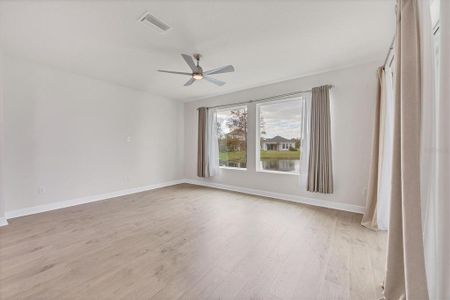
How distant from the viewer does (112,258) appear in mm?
1944

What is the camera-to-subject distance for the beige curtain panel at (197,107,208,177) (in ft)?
17.5

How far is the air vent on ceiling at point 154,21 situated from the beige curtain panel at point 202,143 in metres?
3.07

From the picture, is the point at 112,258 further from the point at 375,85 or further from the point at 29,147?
the point at 375,85

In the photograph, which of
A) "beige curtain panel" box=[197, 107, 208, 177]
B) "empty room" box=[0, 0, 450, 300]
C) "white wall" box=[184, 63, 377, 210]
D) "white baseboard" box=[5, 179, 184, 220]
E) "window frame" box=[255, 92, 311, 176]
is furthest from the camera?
"beige curtain panel" box=[197, 107, 208, 177]

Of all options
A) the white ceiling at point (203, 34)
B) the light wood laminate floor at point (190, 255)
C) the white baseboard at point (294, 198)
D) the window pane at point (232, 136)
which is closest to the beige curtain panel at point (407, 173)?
the light wood laminate floor at point (190, 255)

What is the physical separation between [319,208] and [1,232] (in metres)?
5.00

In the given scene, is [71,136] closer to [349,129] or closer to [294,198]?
[294,198]

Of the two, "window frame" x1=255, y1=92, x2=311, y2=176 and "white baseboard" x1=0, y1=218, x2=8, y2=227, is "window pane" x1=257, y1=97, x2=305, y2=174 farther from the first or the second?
"white baseboard" x1=0, y1=218, x2=8, y2=227

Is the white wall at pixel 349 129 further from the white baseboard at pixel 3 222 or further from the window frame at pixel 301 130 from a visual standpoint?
the white baseboard at pixel 3 222

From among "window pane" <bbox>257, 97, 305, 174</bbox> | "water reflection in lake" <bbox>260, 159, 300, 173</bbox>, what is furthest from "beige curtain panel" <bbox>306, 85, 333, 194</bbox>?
"water reflection in lake" <bbox>260, 159, 300, 173</bbox>

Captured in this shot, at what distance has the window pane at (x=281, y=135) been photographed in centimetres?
409

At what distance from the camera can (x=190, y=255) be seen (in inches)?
79.1

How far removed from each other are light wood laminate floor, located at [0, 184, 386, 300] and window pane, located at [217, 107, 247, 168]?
6.13ft

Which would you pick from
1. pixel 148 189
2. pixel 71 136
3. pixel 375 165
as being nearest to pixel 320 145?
pixel 375 165
